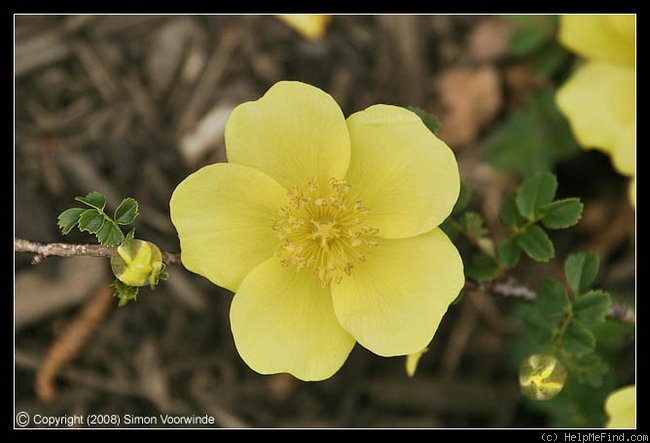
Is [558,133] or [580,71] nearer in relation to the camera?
[580,71]

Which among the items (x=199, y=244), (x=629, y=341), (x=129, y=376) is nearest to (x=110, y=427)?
(x=129, y=376)

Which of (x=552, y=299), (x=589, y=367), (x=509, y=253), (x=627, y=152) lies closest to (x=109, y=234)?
(x=509, y=253)

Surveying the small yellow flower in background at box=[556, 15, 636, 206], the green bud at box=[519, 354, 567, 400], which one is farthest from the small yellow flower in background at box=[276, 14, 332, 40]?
the green bud at box=[519, 354, 567, 400]

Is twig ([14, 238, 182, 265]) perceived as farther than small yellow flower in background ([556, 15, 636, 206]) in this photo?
No

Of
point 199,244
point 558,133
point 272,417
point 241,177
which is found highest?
point 241,177

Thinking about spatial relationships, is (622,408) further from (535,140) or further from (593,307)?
(535,140)

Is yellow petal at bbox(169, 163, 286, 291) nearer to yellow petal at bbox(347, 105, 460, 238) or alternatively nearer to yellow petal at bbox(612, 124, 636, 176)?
yellow petal at bbox(347, 105, 460, 238)

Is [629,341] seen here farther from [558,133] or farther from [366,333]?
[366,333]
